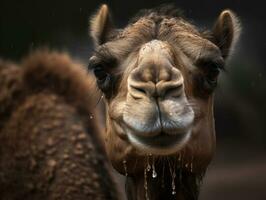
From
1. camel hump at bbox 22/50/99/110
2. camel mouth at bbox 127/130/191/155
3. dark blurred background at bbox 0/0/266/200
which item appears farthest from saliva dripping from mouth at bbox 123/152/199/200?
dark blurred background at bbox 0/0/266/200

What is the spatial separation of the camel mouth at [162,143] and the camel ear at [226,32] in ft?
3.18

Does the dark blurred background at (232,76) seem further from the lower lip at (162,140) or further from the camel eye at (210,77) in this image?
the lower lip at (162,140)

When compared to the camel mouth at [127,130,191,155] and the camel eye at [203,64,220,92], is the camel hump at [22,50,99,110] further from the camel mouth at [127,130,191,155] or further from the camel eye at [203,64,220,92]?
the camel mouth at [127,130,191,155]

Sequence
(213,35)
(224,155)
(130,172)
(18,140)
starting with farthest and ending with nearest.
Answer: (224,155) → (18,140) → (213,35) → (130,172)

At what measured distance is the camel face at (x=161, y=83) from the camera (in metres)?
3.14

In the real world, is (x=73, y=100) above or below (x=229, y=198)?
above

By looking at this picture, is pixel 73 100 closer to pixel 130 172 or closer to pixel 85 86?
pixel 85 86

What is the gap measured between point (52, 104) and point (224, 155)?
528 cm

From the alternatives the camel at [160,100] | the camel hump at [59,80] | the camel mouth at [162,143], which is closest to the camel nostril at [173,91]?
A: the camel at [160,100]

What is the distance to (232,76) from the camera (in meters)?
Answer: 9.11

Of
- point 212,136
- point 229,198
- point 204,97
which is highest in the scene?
point 204,97

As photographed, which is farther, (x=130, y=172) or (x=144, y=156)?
(x=130, y=172)

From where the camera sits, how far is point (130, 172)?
3705mm

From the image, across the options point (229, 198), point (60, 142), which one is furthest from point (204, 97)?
point (229, 198)
